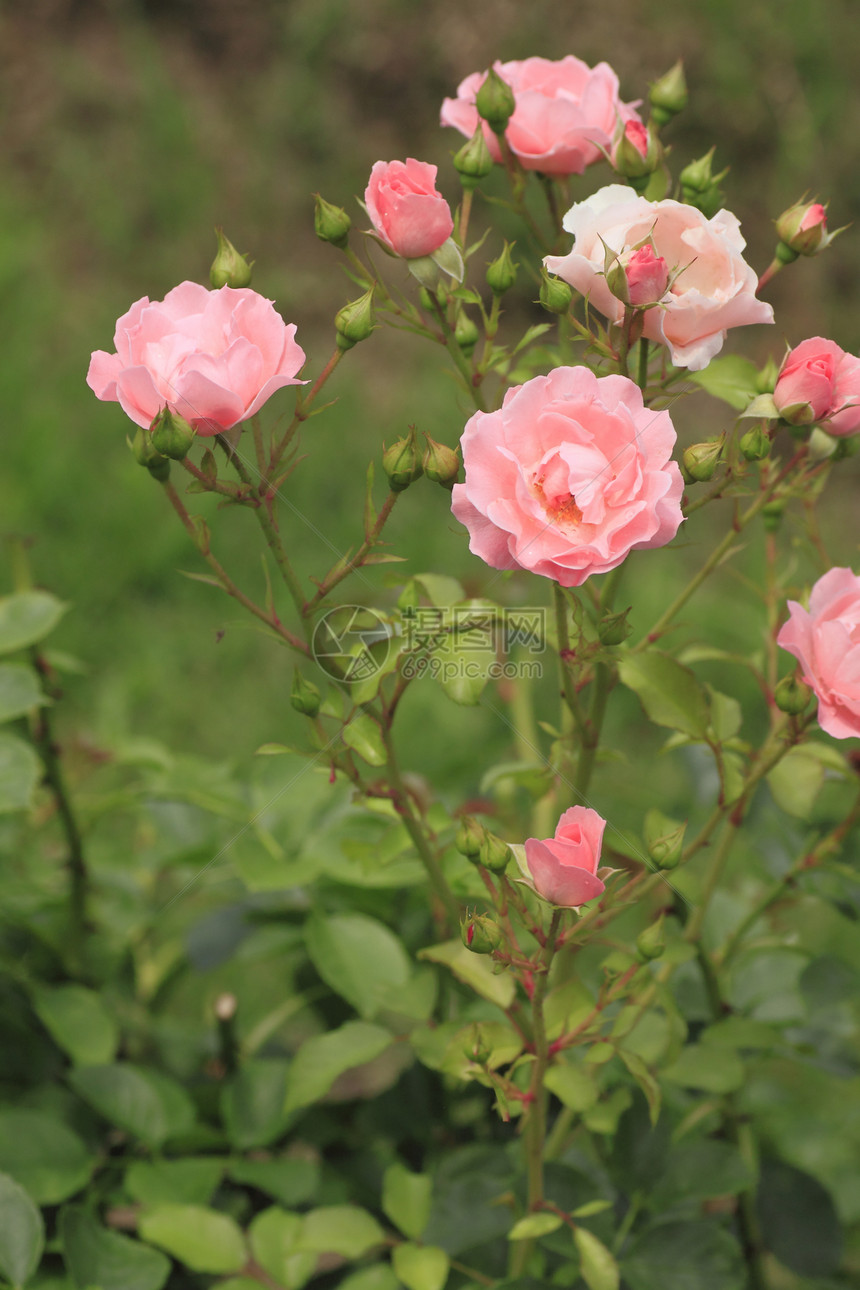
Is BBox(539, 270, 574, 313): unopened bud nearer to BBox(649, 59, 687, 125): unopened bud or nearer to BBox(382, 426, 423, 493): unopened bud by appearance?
BBox(382, 426, 423, 493): unopened bud

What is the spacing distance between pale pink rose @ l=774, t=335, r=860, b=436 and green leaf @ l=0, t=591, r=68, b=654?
0.53 meters

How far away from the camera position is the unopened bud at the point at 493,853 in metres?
0.58

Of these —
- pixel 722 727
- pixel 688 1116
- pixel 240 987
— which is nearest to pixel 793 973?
pixel 688 1116

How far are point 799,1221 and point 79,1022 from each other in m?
0.53

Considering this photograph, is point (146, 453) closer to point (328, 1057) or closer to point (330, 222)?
point (330, 222)

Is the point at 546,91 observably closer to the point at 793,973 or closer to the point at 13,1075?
the point at 793,973

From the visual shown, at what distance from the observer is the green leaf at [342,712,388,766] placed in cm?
66

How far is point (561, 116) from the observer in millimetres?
702

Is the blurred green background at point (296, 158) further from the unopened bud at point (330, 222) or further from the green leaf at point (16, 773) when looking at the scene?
the unopened bud at point (330, 222)

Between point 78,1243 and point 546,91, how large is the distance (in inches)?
29.3

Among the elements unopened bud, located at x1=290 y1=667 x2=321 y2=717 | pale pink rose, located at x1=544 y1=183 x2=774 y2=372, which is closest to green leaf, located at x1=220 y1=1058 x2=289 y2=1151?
unopened bud, located at x1=290 y1=667 x2=321 y2=717

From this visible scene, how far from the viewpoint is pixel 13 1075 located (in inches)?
38.5

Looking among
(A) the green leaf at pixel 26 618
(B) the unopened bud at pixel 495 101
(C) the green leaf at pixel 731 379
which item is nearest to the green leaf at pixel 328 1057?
(A) the green leaf at pixel 26 618

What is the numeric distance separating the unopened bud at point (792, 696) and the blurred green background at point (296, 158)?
1455 millimetres
